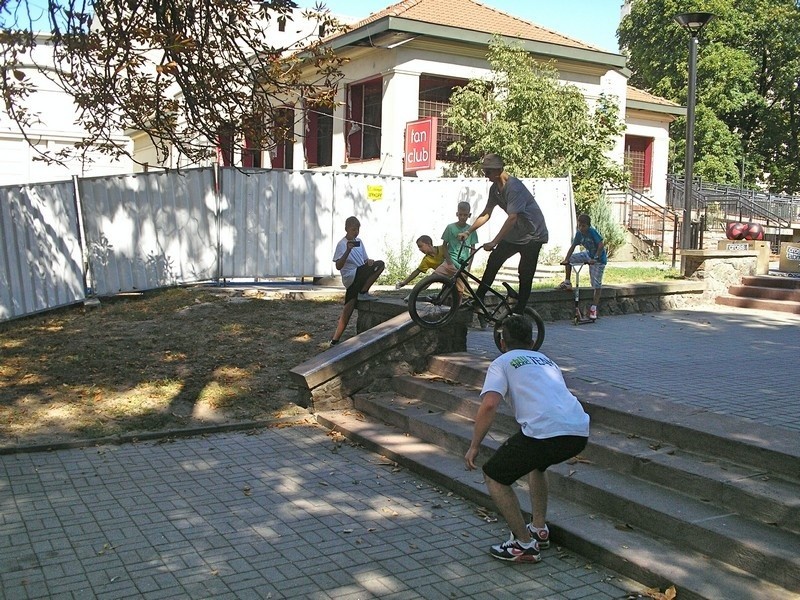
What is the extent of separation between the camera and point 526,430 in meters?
4.84

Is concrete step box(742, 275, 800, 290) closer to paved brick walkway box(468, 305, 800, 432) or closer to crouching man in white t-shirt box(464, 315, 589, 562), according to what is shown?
paved brick walkway box(468, 305, 800, 432)

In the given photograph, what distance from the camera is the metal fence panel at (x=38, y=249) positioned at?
11.8 m

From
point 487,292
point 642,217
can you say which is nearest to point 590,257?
point 487,292

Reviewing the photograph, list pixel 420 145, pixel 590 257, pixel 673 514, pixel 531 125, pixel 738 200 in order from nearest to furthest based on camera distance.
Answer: pixel 673 514
pixel 590 257
pixel 420 145
pixel 531 125
pixel 738 200

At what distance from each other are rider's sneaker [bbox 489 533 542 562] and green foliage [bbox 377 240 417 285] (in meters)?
9.85

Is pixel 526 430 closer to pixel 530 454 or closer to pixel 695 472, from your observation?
pixel 530 454

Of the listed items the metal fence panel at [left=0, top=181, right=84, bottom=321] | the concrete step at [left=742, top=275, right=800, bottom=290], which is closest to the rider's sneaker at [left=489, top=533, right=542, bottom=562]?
the metal fence panel at [left=0, top=181, right=84, bottom=321]

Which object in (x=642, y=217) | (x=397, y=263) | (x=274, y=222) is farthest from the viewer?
(x=642, y=217)

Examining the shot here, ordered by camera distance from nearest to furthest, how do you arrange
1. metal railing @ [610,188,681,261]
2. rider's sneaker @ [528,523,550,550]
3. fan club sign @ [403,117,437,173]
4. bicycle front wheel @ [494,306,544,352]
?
1. rider's sneaker @ [528,523,550,550]
2. bicycle front wheel @ [494,306,544,352]
3. fan club sign @ [403,117,437,173]
4. metal railing @ [610,188,681,261]

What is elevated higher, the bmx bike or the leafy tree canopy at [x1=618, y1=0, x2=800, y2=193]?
the leafy tree canopy at [x1=618, y1=0, x2=800, y2=193]

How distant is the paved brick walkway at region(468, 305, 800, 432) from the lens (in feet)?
22.9

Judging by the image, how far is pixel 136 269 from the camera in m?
13.7

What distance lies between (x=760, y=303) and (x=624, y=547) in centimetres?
932

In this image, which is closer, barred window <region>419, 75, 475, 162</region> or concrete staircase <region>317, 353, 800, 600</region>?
concrete staircase <region>317, 353, 800, 600</region>
